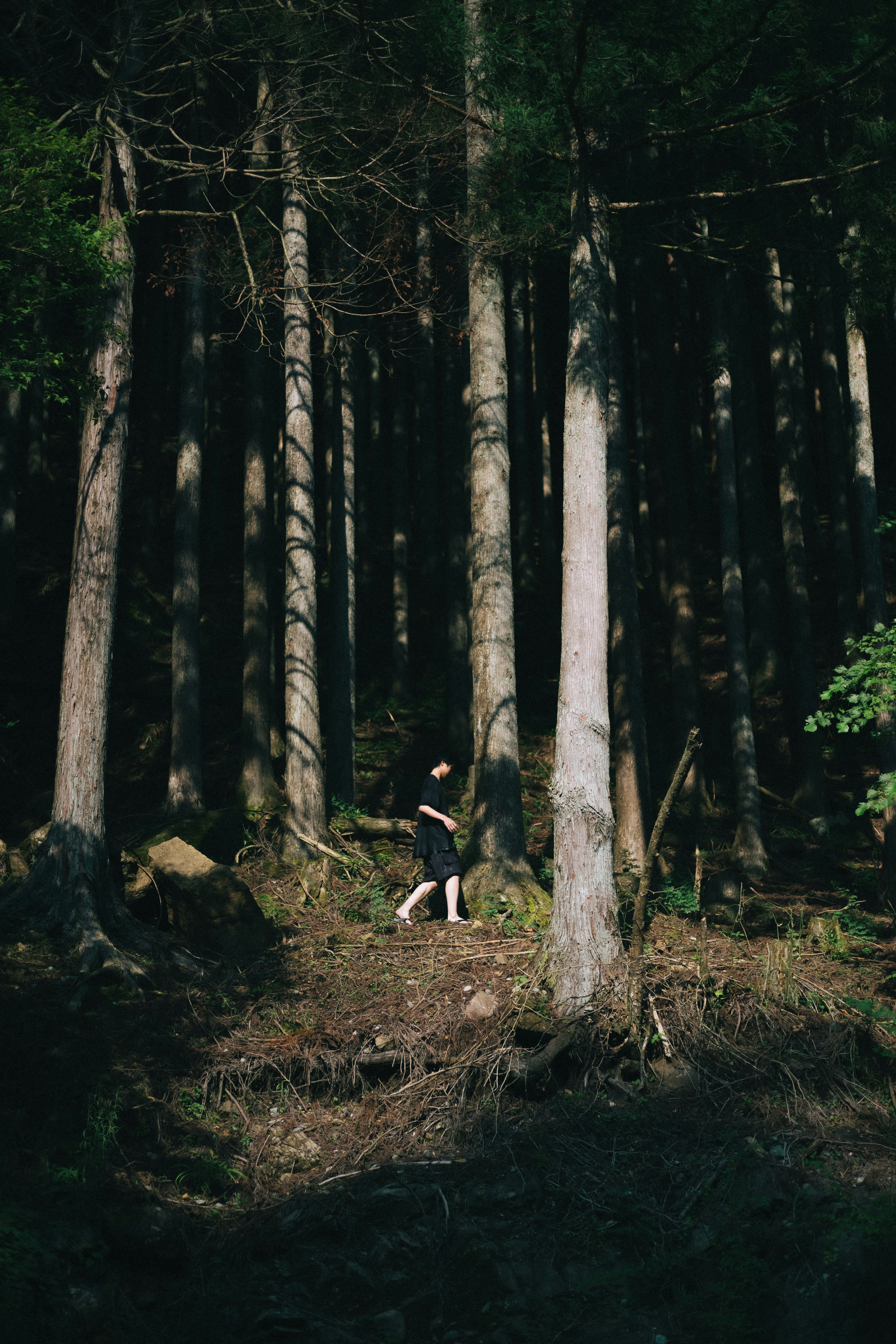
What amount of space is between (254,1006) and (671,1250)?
11.3 feet

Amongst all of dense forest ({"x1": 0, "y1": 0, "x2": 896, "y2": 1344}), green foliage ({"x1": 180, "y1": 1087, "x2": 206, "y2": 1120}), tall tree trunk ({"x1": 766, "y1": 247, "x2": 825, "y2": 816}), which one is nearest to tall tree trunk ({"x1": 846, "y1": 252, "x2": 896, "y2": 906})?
dense forest ({"x1": 0, "y1": 0, "x2": 896, "y2": 1344})

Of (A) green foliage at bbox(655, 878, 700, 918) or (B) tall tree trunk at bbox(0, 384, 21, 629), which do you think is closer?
(A) green foliage at bbox(655, 878, 700, 918)

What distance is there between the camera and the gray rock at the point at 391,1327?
412 cm

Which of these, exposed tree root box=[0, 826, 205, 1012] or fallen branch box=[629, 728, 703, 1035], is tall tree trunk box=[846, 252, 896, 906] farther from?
exposed tree root box=[0, 826, 205, 1012]

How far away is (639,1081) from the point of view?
5.88 metres

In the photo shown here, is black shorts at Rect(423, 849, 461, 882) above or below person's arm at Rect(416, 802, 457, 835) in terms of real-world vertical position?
below

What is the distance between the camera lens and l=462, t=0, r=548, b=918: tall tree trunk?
894 cm

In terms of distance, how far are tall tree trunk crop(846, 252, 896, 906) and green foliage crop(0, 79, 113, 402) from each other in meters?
8.64

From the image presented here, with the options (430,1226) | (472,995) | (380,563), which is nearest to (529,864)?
(472,995)

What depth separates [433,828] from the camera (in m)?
8.68

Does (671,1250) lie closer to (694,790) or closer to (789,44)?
(789,44)

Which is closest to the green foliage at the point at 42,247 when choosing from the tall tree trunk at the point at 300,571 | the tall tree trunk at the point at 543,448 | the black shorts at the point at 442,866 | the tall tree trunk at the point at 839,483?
the tall tree trunk at the point at 300,571

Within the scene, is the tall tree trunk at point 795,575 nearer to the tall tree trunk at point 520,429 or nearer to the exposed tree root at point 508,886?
the tall tree trunk at point 520,429

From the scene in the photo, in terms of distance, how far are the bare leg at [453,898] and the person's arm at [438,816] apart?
462 millimetres
